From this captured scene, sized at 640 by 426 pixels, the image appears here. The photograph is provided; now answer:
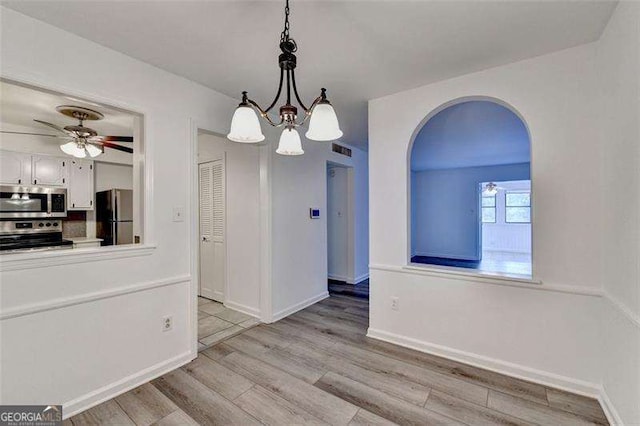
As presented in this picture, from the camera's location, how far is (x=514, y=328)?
2250 millimetres

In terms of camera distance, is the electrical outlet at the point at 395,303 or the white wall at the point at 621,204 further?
the electrical outlet at the point at 395,303

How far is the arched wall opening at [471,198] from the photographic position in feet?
16.0

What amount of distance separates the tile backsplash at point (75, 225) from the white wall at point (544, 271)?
5.48 m

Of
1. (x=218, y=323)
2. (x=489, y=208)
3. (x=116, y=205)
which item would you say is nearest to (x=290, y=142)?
(x=218, y=323)

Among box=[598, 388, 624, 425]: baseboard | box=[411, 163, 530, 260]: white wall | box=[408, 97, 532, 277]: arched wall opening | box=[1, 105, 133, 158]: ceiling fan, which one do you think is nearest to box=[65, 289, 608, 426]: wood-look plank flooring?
box=[598, 388, 624, 425]: baseboard

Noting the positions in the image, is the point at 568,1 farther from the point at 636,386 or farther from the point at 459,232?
the point at 459,232

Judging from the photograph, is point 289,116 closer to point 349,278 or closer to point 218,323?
point 218,323

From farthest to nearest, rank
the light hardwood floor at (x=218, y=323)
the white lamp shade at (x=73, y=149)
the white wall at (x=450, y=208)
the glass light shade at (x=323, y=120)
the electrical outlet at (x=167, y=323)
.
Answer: the white wall at (x=450, y=208) < the white lamp shade at (x=73, y=149) < the light hardwood floor at (x=218, y=323) < the electrical outlet at (x=167, y=323) < the glass light shade at (x=323, y=120)

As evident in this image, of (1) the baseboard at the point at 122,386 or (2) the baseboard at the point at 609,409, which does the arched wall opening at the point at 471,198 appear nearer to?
(2) the baseboard at the point at 609,409

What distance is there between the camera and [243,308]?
3.69 m

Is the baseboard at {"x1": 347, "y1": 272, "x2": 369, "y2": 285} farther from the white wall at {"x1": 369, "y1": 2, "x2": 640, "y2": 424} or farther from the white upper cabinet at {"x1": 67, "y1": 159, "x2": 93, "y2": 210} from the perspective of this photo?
the white upper cabinet at {"x1": 67, "y1": 159, "x2": 93, "y2": 210}

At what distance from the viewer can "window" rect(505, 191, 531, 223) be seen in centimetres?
873

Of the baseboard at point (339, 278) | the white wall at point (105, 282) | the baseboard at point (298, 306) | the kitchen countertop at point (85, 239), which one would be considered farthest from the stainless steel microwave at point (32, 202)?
the baseboard at point (339, 278)

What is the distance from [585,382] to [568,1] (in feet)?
8.55
